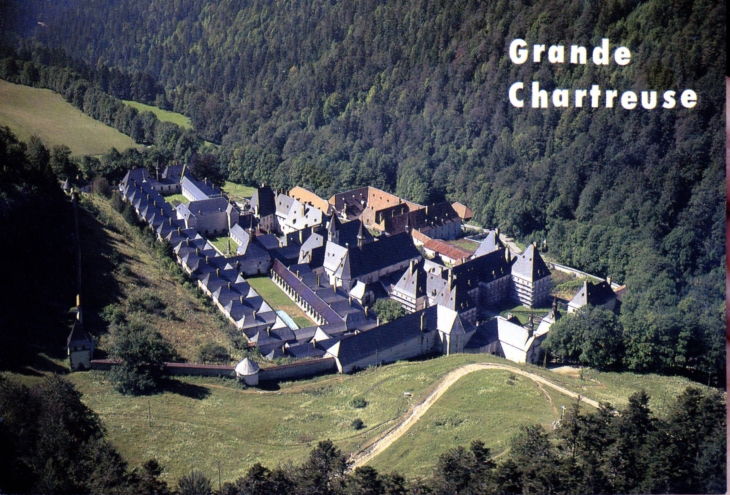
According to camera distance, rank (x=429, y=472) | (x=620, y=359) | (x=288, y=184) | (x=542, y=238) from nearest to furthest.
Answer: (x=429, y=472)
(x=620, y=359)
(x=542, y=238)
(x=288, y=184)

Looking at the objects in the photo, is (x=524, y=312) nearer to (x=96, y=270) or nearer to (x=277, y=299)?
(x=277, y=299)

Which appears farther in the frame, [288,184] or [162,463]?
[288,184]

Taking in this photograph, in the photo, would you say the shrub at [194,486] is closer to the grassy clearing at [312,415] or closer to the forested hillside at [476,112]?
the grassy clearing at [312,415]

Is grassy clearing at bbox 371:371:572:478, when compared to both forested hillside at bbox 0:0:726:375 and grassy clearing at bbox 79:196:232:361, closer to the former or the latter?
forested hillside at bbox 0:0:726:375

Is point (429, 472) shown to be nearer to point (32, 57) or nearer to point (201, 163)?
point (32, 57)

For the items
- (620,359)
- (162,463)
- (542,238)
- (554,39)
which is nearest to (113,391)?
(162,463)

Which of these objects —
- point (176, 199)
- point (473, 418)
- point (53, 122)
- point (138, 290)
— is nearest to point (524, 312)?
point (473, 418)
